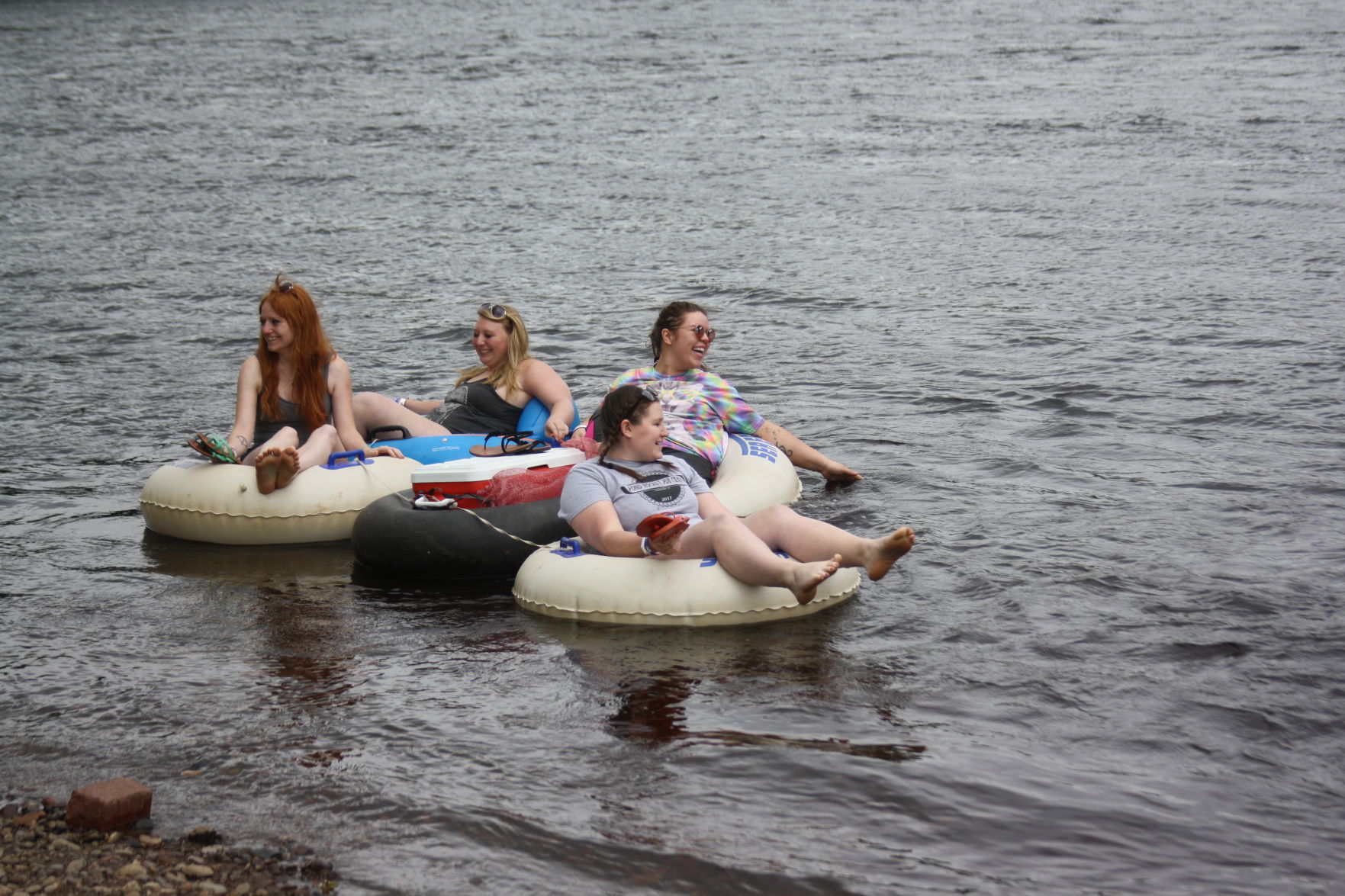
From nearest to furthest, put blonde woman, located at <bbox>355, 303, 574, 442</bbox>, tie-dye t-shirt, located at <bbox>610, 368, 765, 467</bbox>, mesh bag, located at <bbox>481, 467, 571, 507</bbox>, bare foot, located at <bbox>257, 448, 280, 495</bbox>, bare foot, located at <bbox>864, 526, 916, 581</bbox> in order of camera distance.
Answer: bare foot, located at <bbox>864, 526, 916, 581</bbox>
mesh bag, located at <bbox>481, 467, 571, 507</bbox>
bare foot, located at <bbox>257, 448, 280, 495</bbox>
tie-dye t-shirt, located at <bbox>610, 368, 765, 467</bbox>
blonde woman, located at <bbox>355, 303, 574, 442</bbox>

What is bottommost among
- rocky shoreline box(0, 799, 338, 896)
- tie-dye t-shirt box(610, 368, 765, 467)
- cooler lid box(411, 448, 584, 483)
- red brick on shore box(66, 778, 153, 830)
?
rocky shoreline box(0, 799, 338, 896)

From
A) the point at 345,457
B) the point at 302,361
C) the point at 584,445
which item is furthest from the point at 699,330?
the point at 302,361

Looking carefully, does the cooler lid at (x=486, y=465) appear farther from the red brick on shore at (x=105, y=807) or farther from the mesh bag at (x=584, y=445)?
the red brick on shore at (x=105, y=807)

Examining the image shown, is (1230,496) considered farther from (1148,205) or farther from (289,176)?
(289,176)

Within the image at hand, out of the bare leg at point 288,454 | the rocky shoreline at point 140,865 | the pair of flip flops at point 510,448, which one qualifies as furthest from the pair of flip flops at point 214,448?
the rocky shoreline at point 140,865

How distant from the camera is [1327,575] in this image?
23.4 ft

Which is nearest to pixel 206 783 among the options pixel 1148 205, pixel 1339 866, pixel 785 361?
pixel 1339 866

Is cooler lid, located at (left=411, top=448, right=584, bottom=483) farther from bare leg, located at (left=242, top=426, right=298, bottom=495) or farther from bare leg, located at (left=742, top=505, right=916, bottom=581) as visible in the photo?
bare leg, located at (left=742, top=505, right=916, bottom=581)

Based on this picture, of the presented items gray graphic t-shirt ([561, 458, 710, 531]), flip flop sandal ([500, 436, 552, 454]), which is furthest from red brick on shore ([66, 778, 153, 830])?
flip flop sandal ([500, 436, 552, 454])

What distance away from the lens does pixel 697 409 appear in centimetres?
823

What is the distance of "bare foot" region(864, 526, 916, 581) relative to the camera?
5922 millimetres

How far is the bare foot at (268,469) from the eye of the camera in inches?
301

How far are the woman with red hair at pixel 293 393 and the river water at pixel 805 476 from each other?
611mm

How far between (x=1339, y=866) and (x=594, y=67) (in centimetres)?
2883
